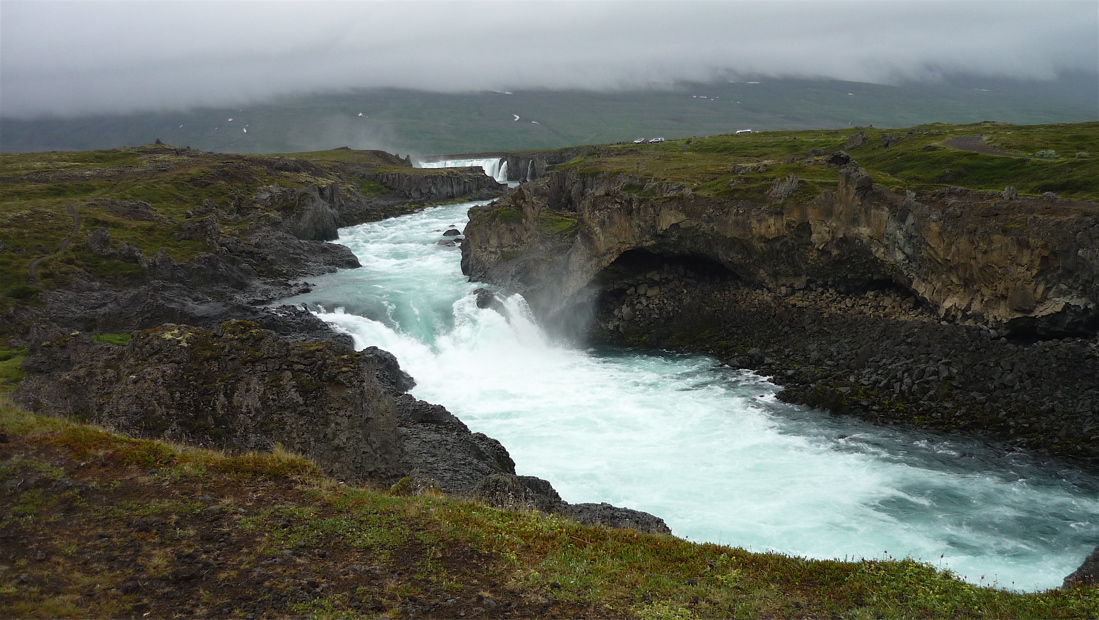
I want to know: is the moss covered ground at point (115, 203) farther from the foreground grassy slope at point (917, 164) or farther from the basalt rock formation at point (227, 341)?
the foreground grassy slope at point (917, 164)

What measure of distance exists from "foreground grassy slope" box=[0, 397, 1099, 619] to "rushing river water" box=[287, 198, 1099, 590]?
9013 millimetres

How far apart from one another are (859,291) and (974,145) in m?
27.4

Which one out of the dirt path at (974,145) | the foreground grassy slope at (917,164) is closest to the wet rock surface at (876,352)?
the foreground grassy slope at (917,164)

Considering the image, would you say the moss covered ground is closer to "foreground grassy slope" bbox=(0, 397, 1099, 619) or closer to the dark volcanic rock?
"foreground grassy slope" bbox=(0, 397, 1099, 619)

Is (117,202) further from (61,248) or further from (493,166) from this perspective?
(493,166)

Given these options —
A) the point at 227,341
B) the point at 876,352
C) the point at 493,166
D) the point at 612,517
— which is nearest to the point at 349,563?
the point at 612,517

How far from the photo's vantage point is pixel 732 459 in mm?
26375

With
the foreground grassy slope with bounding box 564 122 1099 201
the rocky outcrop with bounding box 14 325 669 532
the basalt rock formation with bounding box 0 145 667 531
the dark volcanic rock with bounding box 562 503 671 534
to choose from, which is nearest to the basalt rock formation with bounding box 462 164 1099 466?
the foreground grassy slope with bounding box 564 122 1099 201

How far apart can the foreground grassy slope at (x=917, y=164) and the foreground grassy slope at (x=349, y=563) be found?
3111cm

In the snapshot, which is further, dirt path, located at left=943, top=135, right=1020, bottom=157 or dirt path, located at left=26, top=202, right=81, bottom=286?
dirt path, located at left=943, top=135, right=1020, bottom=157

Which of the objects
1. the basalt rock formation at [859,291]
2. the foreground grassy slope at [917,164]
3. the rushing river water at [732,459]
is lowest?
the rushing river water at [732,459]

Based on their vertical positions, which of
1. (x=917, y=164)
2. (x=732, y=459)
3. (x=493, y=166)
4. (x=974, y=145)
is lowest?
(x=732, y=459)

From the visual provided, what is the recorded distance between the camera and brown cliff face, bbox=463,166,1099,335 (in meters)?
28.5

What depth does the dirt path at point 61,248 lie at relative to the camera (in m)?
42.6
